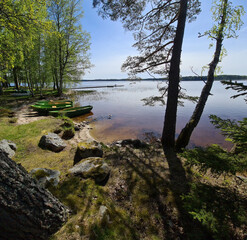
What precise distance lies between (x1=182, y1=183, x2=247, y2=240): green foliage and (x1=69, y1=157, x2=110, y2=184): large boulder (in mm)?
2112

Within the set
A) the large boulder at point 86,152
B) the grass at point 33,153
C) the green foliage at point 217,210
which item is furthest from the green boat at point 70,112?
the green foliage at point 217,210

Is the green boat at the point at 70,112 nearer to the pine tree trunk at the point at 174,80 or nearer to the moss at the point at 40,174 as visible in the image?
the moss at the point at 40,174

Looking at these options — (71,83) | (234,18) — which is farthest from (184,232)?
(71,83)

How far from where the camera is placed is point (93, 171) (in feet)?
10.7

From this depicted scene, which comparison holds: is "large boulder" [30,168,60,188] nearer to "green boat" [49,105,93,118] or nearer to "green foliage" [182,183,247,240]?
"green foliage" [182,183,247,240]

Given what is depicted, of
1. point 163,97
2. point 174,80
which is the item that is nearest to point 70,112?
point 163,97

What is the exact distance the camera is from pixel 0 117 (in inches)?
370

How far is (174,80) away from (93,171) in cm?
462

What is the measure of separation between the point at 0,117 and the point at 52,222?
38.2 ft

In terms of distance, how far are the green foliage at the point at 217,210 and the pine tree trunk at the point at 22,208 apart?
77.1 inches

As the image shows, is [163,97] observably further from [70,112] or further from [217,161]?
[70,112]

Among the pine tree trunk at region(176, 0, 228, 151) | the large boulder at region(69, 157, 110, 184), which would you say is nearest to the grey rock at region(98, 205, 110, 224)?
the large boulder at region(69, 157, 110, 184)

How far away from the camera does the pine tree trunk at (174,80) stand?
4.56m

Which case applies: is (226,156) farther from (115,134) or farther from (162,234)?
(115,134)
